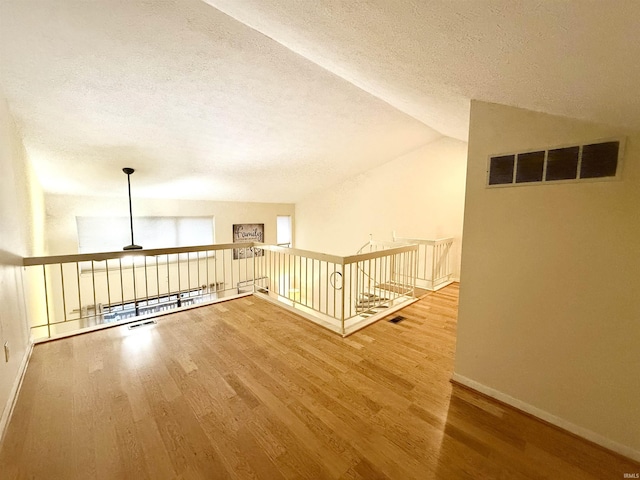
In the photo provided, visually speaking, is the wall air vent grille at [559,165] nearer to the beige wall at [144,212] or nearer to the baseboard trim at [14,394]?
the baseboard trim at [14,394]

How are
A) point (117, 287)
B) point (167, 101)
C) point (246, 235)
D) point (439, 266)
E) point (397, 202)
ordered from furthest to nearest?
1. point (246, 235)
2. point (397, 202)
3. point (117, 287)
4. point (439, 266)
5. point (167, 101)

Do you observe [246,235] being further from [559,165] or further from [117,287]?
[559,165]

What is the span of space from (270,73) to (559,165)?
256 centimetres

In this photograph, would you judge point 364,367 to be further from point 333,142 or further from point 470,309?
point 333,142

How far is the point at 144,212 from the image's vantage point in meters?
5.62

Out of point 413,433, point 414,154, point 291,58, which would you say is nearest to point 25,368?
point 413,433

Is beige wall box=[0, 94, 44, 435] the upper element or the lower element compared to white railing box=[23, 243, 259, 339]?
upper

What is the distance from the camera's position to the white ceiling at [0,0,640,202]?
100 centimetres

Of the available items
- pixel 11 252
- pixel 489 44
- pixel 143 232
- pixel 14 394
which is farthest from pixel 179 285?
pixel 489 44

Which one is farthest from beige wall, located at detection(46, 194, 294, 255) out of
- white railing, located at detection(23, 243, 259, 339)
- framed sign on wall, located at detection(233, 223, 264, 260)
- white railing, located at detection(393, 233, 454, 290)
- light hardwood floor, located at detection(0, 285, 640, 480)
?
white railing, located at detection(393, 233, 454, 290)

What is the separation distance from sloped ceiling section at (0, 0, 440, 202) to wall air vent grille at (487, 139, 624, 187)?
1.97m

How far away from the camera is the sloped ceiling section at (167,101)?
1.87 meters

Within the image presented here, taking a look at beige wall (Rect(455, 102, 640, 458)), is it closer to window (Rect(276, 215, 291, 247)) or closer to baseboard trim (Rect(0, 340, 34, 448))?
baseboard trim (Rect(0, 340, 34, 448))

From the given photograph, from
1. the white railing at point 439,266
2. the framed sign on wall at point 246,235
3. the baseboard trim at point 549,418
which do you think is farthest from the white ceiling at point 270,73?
the framed sign on wall at point 246,235
